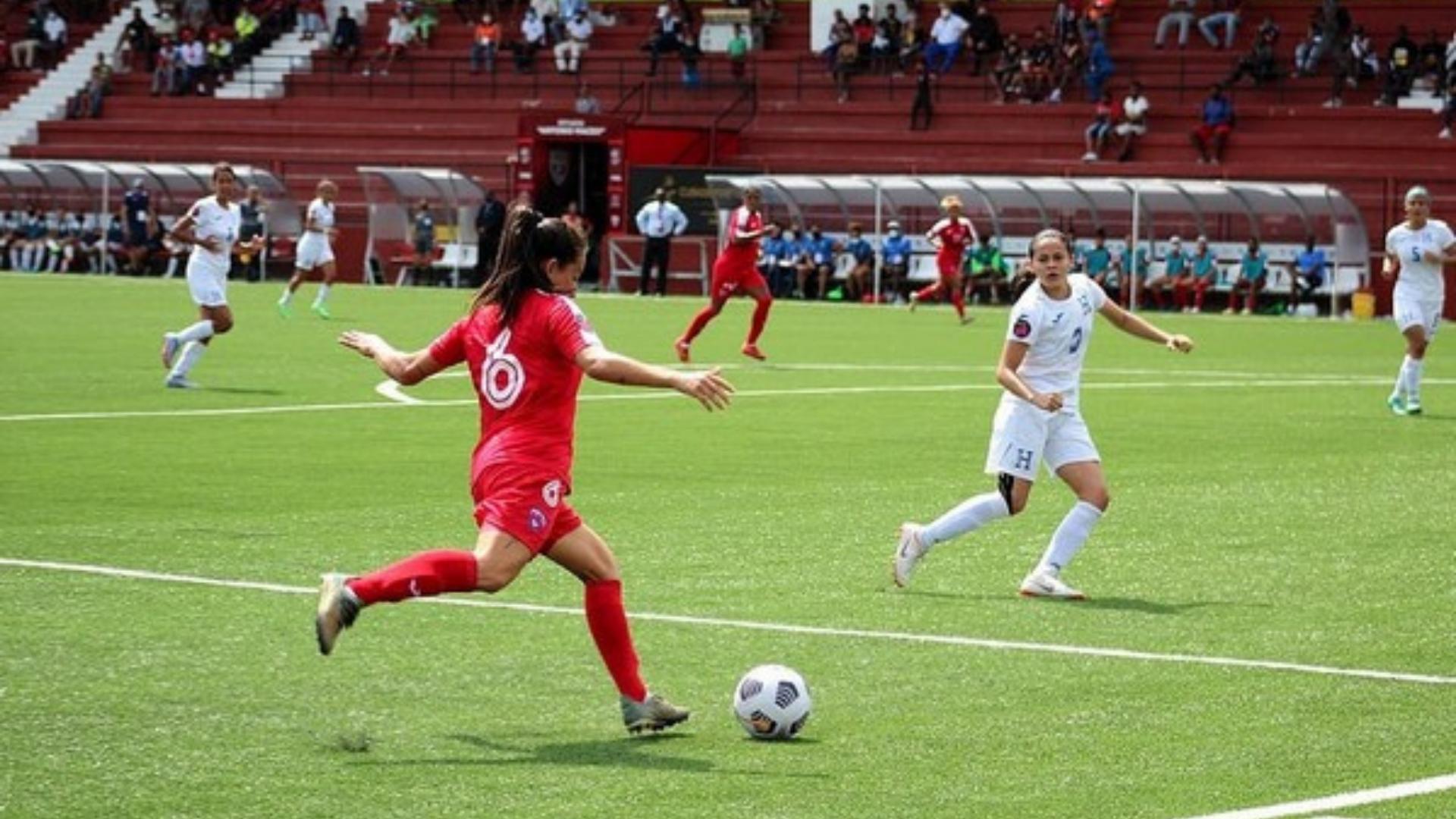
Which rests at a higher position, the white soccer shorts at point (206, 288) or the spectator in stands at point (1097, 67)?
the spectator in stands at point (1097, 67)

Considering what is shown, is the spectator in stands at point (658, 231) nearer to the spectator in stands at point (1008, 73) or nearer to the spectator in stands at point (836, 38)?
the spectator in stands at point (836, 38)

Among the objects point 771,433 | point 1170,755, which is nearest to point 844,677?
point 1170,755

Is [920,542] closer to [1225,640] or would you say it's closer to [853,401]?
[1225,640]

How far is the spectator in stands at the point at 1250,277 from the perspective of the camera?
50.9m

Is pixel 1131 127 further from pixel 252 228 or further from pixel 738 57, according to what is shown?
pixel 252 228

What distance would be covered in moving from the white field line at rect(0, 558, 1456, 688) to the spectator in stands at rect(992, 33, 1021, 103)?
154 feet

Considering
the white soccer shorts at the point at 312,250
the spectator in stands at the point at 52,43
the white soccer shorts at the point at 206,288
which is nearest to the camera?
the white soccer shorts at the point at 206,288

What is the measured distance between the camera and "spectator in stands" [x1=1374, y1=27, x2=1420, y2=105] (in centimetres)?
5509

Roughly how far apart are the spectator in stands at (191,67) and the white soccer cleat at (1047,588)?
59.2 m

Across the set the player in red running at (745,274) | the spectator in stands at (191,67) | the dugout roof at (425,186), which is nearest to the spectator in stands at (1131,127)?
the dugout roof at (425,186)

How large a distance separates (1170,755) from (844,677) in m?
1.96

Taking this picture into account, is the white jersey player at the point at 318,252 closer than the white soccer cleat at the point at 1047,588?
No

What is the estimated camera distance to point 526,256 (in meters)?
9.90

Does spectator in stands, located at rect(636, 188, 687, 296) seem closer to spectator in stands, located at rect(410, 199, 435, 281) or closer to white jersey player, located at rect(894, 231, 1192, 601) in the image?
spectator in stands, located at rect(410, 199, 435, 281)
